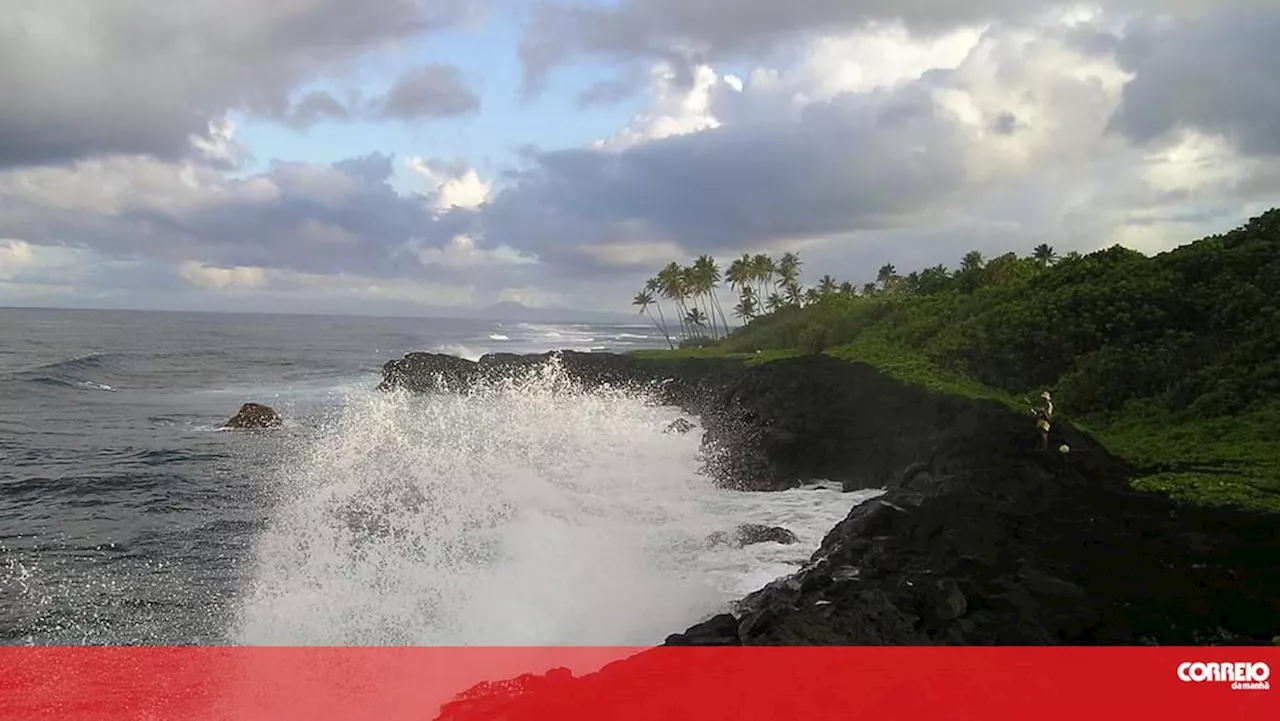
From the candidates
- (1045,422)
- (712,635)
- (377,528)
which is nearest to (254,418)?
(377,528)

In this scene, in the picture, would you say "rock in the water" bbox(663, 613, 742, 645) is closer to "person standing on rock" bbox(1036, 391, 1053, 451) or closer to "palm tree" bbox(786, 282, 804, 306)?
"person standing on rock" bbox(1036, 391, 1053, 451)

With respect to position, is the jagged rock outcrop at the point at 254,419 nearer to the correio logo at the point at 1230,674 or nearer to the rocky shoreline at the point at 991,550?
the rocky shoreline at the point at 991,550

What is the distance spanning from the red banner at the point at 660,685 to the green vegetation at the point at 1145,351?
7.76m

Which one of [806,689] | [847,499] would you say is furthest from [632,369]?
[806,689]

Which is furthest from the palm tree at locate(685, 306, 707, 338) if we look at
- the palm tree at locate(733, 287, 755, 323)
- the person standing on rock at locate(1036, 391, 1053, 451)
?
the person standing on rock at locate(1036, 391, 1053, 451)

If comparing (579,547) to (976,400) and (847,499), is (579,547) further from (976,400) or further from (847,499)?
(976,400)

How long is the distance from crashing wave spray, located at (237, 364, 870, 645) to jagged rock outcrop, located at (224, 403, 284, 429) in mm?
5200

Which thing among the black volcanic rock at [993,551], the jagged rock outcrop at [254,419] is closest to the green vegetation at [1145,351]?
the black volcanic rock at [993,551]

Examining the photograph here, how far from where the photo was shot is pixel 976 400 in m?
22.5

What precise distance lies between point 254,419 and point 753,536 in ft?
80.7

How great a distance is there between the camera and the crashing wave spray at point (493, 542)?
11.4 metres

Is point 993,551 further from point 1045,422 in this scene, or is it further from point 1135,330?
point 1135,330

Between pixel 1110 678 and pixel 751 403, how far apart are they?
22.1m

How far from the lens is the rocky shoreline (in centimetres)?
872
